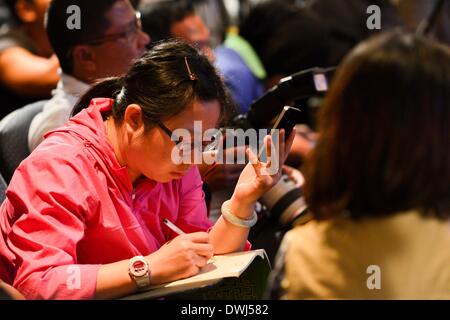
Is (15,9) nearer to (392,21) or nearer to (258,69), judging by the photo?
(258,69)

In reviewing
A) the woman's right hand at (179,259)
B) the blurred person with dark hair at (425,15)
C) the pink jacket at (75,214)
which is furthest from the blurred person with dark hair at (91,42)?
the blurred person with dark hair at (425,15)

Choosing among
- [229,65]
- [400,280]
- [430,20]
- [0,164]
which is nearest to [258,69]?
[229,65]

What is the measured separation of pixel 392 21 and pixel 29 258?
9.11 feet

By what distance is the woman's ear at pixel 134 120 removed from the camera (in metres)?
1.75

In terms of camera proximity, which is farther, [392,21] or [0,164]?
[392,21]

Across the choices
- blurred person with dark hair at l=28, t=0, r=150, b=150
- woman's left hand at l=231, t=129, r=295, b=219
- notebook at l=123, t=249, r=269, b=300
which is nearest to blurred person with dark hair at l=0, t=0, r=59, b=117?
blurred person with dark hair at l=28, t=0, r=150, b=150

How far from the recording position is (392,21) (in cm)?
392

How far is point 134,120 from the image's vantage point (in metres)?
1.76

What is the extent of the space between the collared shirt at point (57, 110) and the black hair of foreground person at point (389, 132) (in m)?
1.03

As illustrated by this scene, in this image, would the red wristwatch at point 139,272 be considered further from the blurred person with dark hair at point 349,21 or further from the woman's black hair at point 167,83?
the blurred person with dark hair at point 349,21

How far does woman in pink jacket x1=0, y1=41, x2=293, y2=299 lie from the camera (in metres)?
1.57

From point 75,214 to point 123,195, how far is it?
17 cm

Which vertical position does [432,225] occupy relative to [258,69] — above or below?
above

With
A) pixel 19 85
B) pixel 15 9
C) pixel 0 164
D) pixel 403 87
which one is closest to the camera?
pixel 403 87
